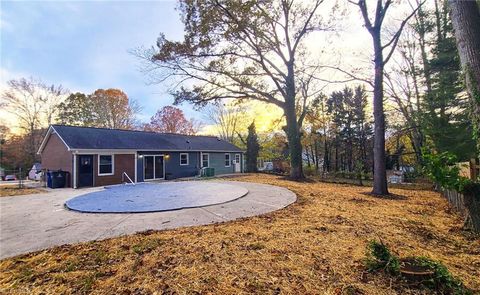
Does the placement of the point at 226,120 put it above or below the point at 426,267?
above

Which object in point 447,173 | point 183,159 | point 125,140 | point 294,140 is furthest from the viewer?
point 183,159

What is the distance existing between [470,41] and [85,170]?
1701 cm

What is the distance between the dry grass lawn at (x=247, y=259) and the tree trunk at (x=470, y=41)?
2.50 m

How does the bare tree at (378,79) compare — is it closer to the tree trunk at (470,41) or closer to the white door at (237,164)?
the tree trunk at (470,41)

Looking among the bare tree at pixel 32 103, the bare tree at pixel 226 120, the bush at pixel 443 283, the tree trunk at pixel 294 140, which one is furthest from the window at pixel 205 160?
the bush at pixel 443 283

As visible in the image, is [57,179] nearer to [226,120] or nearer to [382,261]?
[382,261]

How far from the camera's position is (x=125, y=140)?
55.7ft

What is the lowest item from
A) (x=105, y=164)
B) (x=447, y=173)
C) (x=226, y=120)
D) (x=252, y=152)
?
(x=447, y=173)

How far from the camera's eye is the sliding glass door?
17125mm

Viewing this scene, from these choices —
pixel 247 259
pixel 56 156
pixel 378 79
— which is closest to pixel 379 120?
pixel 378 79

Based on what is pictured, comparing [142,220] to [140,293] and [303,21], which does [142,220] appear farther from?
[303,21]

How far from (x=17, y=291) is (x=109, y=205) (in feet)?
17.0

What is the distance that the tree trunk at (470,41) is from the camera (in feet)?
12.0

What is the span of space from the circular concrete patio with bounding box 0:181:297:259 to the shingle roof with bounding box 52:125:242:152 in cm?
734
